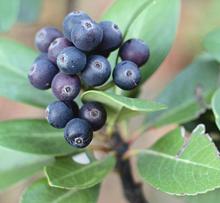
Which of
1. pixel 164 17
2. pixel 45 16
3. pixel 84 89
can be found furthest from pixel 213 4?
pixel 84 89

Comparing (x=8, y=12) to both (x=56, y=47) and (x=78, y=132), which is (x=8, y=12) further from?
(x=78, y=132)

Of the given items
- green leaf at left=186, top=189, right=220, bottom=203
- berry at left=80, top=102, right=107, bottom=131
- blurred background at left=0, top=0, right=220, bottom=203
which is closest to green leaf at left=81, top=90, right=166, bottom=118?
berry at left=80, top=102, right=107, bottom=131

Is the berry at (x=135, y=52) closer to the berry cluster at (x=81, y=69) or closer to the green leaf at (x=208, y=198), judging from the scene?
the berry cluster at (x=81, y=69)

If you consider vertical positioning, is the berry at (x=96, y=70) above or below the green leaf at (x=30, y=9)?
above

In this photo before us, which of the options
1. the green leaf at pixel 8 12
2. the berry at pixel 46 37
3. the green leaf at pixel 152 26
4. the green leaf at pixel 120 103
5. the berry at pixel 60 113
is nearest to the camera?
the green leaf at pixel 120 103

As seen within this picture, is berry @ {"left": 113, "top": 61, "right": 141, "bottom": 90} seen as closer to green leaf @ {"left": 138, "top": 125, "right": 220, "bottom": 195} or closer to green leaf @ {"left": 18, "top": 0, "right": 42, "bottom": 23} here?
green leaf @ {"left": 138, "top": 125, "right": 220, "bottom": 195}

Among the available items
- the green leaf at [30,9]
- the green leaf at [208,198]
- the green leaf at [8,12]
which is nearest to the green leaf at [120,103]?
the green leaf at [208,198]

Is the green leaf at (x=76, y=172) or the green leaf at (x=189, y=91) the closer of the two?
the green leaf at (x=76, y=172)
